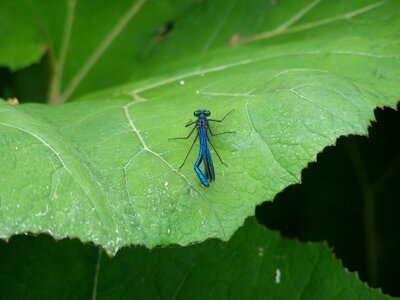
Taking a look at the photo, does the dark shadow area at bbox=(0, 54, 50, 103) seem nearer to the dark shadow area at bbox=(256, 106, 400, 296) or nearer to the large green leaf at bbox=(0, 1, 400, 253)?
the large green leaf at bbox=(0, 1, 400, 253)

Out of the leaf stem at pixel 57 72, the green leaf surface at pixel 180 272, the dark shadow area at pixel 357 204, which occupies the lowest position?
the green leaf surface at pixel 180 272

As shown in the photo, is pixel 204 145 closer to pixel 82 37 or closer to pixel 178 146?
pixel 178 146

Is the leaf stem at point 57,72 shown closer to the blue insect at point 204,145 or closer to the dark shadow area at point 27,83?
the dark shadow area at point 27,83

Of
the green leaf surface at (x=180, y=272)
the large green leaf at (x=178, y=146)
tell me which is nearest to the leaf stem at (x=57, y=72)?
the large green leaf at (x=178, y=146)

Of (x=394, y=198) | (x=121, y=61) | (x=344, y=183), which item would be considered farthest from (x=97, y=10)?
(x=394, y=198)

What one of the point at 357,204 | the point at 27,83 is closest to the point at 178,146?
the point at 357,204

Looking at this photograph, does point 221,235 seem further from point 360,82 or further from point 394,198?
point 394,198

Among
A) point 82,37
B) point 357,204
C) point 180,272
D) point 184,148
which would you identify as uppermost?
point 82,37
